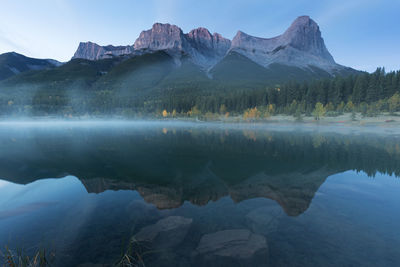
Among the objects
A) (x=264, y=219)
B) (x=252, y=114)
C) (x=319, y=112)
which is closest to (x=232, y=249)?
(x=264, y=219)

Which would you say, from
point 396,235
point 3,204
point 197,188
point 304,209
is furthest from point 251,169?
point 3,204

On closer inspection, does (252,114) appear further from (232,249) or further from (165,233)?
(232,249)

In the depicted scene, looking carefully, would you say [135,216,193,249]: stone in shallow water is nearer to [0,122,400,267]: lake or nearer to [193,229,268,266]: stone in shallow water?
[0,122,400,267]: lake

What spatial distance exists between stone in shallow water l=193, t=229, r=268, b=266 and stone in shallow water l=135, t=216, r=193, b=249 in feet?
4.45

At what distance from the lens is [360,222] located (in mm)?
11766

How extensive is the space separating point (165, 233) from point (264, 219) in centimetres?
649

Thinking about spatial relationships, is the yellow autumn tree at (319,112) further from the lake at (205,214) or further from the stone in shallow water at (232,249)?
the stone in shallow water at (232,249)

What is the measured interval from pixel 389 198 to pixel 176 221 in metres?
18.3

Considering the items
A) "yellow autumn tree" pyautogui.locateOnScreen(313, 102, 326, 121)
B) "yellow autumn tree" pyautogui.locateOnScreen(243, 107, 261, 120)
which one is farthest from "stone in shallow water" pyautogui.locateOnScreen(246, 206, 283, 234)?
"yellow autumn tree" pyautogui.locateOnScreen(243, 107, 261, 120)

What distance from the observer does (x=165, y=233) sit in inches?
404

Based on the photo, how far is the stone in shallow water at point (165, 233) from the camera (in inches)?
385

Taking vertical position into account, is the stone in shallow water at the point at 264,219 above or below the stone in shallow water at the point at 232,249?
below

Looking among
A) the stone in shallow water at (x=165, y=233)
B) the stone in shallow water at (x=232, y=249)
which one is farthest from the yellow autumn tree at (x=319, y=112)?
the stone in shallow water at (x=165, y=233)

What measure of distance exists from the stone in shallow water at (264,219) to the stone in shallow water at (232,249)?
1.28 meters
